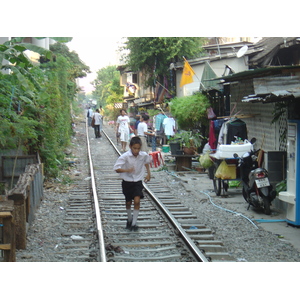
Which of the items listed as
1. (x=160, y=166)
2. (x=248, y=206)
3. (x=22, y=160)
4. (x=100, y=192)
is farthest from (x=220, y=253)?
(x=160, y=166)

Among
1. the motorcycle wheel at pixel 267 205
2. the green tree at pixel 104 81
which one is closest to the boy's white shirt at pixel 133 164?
the motorcycle wheel at pixel 267 205

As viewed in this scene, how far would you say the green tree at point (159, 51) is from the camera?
100 feet

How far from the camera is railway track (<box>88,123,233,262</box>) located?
24.7 feet

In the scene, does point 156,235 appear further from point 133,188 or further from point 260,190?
point 260,190

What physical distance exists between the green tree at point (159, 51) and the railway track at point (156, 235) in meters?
18.5

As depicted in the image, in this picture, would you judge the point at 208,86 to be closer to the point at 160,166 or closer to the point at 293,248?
the point at 160,166

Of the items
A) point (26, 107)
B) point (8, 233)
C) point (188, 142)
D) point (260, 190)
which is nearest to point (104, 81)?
point (188, 142)

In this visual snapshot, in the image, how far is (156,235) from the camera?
8867 millimetres

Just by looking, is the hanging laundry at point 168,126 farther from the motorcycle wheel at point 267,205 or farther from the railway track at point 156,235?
the motorcycle wheel at point 267,205

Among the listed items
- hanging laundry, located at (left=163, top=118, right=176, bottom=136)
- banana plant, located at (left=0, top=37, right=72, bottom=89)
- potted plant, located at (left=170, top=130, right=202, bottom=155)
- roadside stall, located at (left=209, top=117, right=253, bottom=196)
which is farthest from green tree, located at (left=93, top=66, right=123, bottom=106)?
banana plant, located at (left=0, top=37, right=72, bottom=89)

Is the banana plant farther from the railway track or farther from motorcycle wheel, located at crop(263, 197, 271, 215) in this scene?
motorcycle wheel, located at crop(263, 197, 271, 215)

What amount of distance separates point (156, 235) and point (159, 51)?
24.2 m

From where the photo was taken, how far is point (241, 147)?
42.4ft

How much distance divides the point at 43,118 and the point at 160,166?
21.2 feet
